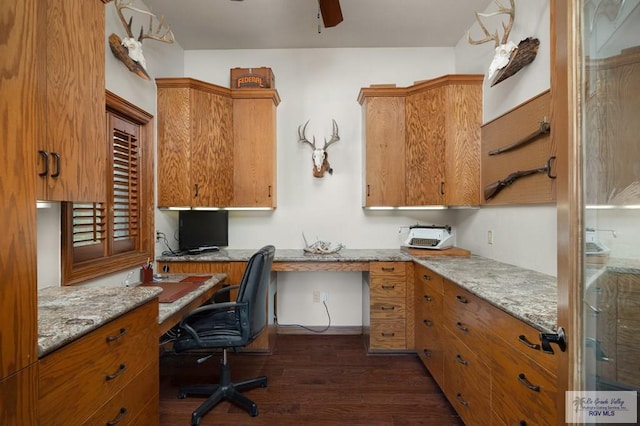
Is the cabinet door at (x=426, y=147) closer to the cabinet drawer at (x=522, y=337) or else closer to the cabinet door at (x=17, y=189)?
the cabinet drawer at (x=522, y=337)

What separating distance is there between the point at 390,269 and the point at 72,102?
2528mm

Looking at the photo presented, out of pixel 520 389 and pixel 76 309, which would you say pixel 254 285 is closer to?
pixel 76 309

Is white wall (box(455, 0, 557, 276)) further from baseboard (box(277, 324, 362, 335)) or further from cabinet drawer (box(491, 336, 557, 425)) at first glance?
baseboard (box(277, 324, 362, 335))

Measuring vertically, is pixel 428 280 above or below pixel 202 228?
below

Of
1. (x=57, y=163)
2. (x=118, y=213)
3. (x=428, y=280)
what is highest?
(x=57, y=163)

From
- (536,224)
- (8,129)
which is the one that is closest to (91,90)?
(8,129)

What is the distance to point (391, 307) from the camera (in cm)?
275

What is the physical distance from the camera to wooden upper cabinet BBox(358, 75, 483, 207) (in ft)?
9.09

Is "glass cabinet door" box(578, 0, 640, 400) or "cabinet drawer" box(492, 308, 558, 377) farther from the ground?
"glass cabinet door" box(578, 0, 640, 400)

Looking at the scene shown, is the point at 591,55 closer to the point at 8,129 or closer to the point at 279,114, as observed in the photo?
the point at 8,129

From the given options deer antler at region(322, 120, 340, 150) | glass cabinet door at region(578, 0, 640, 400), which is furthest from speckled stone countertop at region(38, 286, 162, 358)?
deer antler at region(322, 120, 340, 150)

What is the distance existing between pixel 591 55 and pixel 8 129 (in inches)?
64.4

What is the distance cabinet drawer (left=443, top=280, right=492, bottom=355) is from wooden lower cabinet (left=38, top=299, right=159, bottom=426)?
1.73 meters

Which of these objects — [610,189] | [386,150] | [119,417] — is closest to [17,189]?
[119,417]
